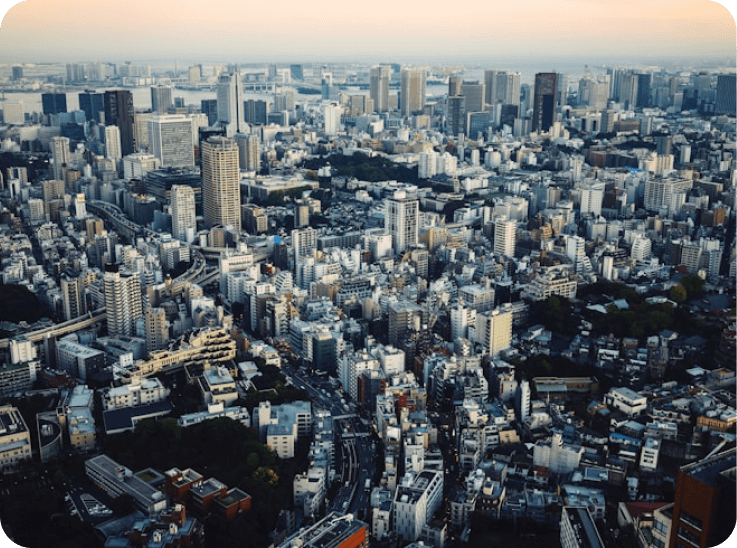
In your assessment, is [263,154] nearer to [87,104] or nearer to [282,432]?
[87,104]

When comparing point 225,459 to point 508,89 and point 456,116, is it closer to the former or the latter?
point 456,116

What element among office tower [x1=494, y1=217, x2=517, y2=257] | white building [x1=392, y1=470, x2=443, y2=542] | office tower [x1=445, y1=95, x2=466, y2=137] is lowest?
white building [x1=392, y1=470, x2=443, y2=542]

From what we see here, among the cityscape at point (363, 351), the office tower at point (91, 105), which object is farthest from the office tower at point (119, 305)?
the office tower at point (91, 105)

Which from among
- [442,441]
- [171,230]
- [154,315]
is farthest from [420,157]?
[442,441]

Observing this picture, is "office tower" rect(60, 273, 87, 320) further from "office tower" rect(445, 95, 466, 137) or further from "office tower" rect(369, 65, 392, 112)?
"office tower" rect(369, 65, 392, 112)

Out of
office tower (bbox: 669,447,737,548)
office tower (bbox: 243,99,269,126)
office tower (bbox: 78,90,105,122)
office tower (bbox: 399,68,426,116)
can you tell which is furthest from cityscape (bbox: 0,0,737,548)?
office tower (bbox: 399,68,426,116)

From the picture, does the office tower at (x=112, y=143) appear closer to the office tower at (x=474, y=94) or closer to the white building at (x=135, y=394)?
the office tower at (x=474, y=94)
